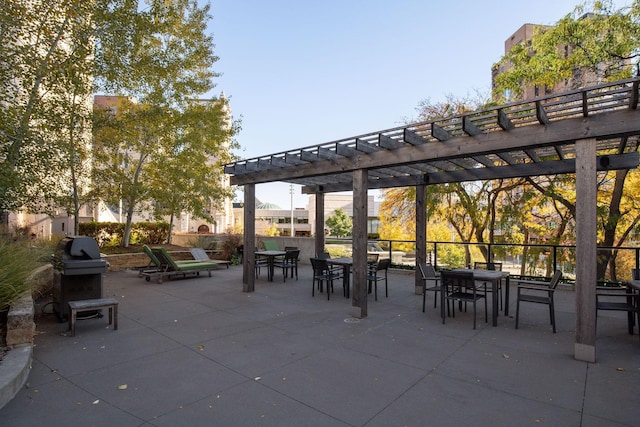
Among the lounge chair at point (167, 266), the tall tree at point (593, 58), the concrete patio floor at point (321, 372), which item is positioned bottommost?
the concrete patio floor at point (321, 372)

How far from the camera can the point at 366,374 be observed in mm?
3355

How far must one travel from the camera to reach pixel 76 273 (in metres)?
4.90

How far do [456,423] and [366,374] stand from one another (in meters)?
1.00

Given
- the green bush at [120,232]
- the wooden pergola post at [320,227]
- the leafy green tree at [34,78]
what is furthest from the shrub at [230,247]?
the leafy green tree at [34,78]

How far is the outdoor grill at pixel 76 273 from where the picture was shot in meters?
4.96

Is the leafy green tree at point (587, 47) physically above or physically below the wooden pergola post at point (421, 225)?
above

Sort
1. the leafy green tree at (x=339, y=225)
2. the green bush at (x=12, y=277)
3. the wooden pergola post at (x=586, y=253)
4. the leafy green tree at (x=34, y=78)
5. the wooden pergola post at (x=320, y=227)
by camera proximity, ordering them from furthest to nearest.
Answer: the leafy green tree at (x=339, y=225), the wooden pergola post at (x=320, y=227), the leafy green tree at (x=34, y=78), the green bush at (x=12, y=277), the wooden pergola post at (x=586, y=253)

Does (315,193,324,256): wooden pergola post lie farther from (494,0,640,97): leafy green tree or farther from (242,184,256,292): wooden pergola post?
(494,0,640,97): leafy green tree

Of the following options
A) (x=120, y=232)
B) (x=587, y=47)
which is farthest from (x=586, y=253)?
(x=120, y=232)

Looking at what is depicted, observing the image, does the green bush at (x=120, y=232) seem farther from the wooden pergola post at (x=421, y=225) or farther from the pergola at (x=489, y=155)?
the wooden pergola post at (x=421, y=225)

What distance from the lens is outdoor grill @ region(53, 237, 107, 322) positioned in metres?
4.96

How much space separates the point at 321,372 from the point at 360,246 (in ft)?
8.41

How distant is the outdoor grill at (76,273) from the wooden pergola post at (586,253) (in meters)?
6.27

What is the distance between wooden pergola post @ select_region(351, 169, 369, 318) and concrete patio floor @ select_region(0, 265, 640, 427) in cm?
32
